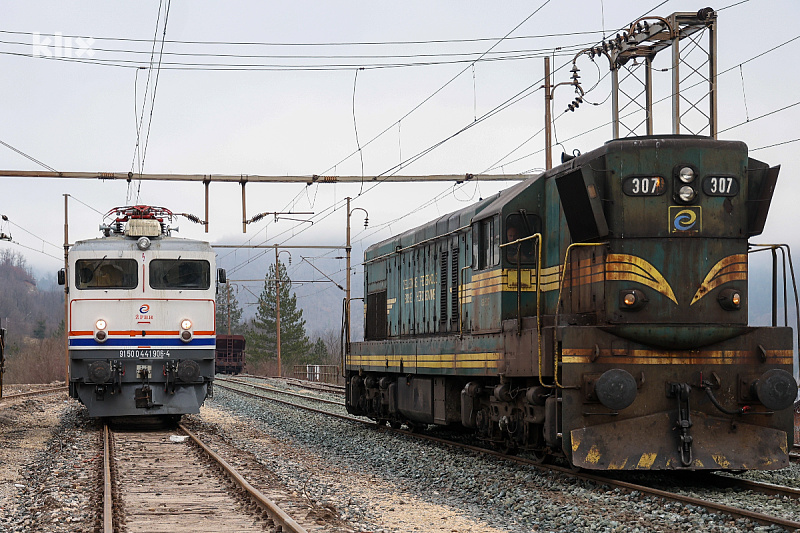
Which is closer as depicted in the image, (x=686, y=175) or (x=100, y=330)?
(x=686, y=175)

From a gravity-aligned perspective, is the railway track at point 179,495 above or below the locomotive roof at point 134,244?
below

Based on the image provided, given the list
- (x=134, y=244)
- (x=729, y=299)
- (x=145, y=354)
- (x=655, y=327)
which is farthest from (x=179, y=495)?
(x=134, y=244)

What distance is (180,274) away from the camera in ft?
56.0

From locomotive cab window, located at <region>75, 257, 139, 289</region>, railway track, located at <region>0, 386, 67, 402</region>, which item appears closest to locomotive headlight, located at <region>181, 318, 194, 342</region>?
locomotive cab window, located at <region>75, 257, 139, 289</region>

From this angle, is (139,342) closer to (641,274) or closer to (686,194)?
(641,274)

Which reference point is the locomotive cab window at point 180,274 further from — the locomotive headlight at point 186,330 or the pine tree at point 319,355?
the pine tree at point 319,355

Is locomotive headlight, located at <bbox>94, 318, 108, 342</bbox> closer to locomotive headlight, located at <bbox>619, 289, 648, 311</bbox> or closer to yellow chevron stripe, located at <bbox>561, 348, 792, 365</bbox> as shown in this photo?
yellow chevron stripe, located at <bbox>561, 348, 792, 365</bbox>

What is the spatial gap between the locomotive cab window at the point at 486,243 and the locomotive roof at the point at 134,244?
6.54 metres

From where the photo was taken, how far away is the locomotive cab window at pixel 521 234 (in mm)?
11492

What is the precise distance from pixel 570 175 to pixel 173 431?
10.1m

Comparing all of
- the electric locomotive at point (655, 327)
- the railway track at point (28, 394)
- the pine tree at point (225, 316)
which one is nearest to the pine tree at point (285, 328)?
the pine tree at point (225, 316)

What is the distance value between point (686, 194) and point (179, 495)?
648 cm

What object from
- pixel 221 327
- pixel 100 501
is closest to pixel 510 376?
pixel 100 501

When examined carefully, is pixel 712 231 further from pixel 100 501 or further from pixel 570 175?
pixel 100 501
